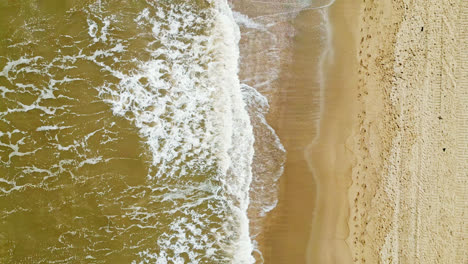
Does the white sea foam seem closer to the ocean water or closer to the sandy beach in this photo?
the ocean water

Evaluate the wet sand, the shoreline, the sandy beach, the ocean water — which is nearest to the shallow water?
the ocean water

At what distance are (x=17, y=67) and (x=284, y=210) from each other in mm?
5246

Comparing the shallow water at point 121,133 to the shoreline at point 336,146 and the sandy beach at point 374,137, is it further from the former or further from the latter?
the shoreline at point 336,146

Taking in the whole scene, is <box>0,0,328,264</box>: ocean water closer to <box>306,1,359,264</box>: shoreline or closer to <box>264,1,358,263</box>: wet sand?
<box>264,1,358,263</box>: wet sand

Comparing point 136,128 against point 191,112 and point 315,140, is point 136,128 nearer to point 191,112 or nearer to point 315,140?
point 191,112

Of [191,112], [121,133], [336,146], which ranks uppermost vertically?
[191,112]

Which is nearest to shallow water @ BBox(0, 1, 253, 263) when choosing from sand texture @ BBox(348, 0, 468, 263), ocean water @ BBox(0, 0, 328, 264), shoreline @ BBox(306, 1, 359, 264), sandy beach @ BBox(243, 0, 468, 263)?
ocean water @ BBox(0, 0, 328, 264)

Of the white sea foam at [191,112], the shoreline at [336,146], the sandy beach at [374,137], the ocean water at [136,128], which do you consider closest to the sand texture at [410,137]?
the sandy beach at [374,137]

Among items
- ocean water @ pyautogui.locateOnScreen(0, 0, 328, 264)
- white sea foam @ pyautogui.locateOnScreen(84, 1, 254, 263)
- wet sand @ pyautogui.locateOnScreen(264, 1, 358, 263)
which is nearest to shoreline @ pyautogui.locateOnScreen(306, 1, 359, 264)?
wet sand @ pyautogui.locateOnScreen(264, 1, 358, 263)

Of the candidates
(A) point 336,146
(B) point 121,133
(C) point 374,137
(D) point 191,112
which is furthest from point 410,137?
(B) point 121,133

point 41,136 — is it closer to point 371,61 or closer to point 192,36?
point 192,36

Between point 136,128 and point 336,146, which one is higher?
point 136,128

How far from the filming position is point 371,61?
519 centimetres

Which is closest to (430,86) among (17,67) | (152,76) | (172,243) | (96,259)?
(152,76)
